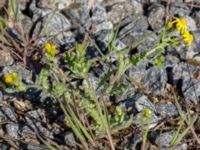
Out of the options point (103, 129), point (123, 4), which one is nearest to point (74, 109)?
point (103, 129)

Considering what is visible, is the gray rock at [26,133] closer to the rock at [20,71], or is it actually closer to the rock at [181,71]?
the rock at [20,71]

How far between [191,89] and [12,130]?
1010 millimetres

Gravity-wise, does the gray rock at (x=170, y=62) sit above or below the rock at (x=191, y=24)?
below

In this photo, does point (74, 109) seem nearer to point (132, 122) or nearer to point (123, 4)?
point (132, 122)

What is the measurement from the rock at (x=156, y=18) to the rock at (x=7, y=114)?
3.68 feet

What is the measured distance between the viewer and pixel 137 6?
3.31m

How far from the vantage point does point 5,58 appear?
297 centimetres

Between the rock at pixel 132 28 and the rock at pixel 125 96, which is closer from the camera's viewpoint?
the rock at pixel 125 96

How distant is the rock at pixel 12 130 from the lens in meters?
2.58

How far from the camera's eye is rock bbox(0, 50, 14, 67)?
2.96 metres

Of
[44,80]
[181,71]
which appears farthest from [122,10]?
[44,80]

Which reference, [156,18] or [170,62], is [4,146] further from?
[156,18]

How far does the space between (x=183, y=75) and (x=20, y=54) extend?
3.20ft

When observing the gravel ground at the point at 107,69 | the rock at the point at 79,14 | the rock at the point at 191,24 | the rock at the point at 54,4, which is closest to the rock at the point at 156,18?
the gravel ground at the point at 107,69
